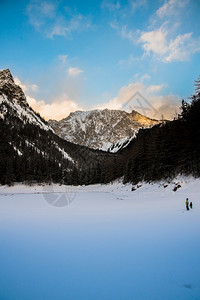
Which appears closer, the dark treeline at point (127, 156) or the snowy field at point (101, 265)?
the snowy field at point (101, 265)

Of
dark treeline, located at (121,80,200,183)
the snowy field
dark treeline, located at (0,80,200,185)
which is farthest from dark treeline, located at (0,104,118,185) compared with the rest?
the snowy field

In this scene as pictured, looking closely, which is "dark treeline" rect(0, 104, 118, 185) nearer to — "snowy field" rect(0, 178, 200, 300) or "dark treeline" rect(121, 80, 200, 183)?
"dark treeline" rect(121, 80, 200, 183)

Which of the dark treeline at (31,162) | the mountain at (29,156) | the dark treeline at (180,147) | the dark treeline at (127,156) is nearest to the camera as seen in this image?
the dark treeline at (180,147)

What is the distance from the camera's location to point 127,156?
62.8m

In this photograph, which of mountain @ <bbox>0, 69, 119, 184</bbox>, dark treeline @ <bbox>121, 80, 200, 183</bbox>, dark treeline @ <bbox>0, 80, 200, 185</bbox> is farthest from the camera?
mountain @ <bbox>0, 69, 119, 184</bbox>

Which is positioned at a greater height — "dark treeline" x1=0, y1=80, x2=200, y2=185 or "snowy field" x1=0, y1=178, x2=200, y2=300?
"dark treeline" x1=0, y1=80, x2=200, y2=185

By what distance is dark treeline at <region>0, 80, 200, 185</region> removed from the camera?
27362mm

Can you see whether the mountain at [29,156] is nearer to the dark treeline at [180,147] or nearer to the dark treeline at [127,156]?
the dark treeline at [127,156]

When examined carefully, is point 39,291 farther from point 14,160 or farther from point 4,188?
point 14,160

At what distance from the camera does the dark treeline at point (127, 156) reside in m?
27.4

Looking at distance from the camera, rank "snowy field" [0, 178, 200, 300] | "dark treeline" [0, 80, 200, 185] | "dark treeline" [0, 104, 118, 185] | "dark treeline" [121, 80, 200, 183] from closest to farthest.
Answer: "snowy field" [0, 178, 200, 300]
"dark treeline" [121, 80, 200, 183]
"dark treeline" [0, 80, 200, 185]
"dark treeline" [0, 104, 118, 185]

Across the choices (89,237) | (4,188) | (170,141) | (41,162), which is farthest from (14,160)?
(89,237)

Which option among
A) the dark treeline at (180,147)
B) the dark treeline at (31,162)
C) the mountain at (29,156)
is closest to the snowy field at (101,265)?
the dark treeline at (180,147)

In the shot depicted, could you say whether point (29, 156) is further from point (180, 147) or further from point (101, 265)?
point (101, 265)
